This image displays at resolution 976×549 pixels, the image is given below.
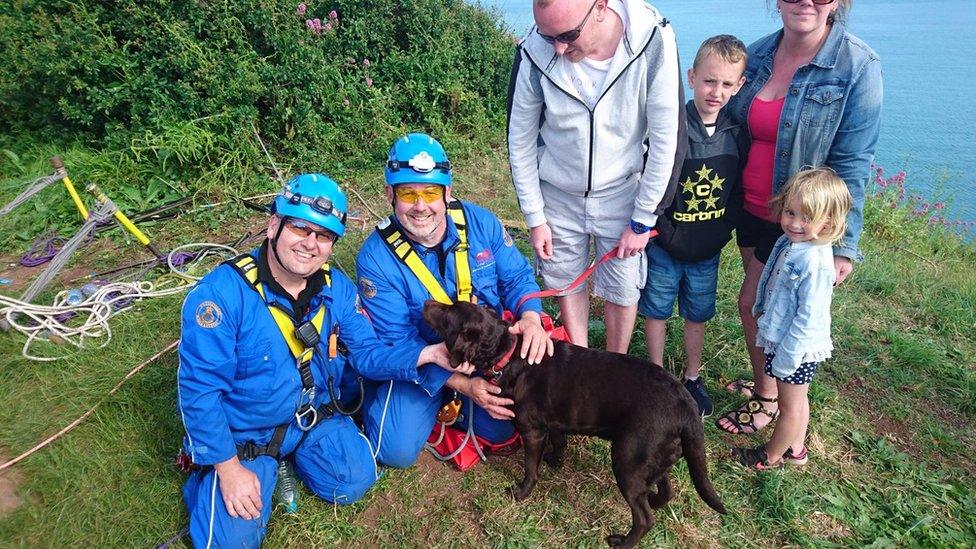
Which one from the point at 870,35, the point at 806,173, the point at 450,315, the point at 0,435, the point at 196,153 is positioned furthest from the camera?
the point at 870,35

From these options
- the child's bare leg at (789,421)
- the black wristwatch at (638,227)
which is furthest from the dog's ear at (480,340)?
the child's bare leg at (789,421)

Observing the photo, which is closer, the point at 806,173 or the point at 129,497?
the point at 806,173

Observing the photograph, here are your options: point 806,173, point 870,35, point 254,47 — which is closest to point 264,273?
point 806,173

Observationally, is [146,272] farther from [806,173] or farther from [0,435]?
[806,173]

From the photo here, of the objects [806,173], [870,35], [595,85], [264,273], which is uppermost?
[870,35]

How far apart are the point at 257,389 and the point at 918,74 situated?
41.0 feet

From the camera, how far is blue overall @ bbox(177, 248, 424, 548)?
3.01m

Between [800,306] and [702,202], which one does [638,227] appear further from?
[800,306]

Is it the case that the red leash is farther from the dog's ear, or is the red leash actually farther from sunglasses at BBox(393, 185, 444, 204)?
sunglasses at BBox(393, 185, 444, 204)

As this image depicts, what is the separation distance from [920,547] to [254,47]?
8.60 m

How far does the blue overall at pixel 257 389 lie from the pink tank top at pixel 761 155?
2296 millimetres

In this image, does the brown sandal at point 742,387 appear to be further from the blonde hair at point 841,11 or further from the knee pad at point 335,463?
the knee pad at point 335,463

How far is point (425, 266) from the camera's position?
3.69 metres

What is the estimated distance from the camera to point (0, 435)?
3.86 metres
